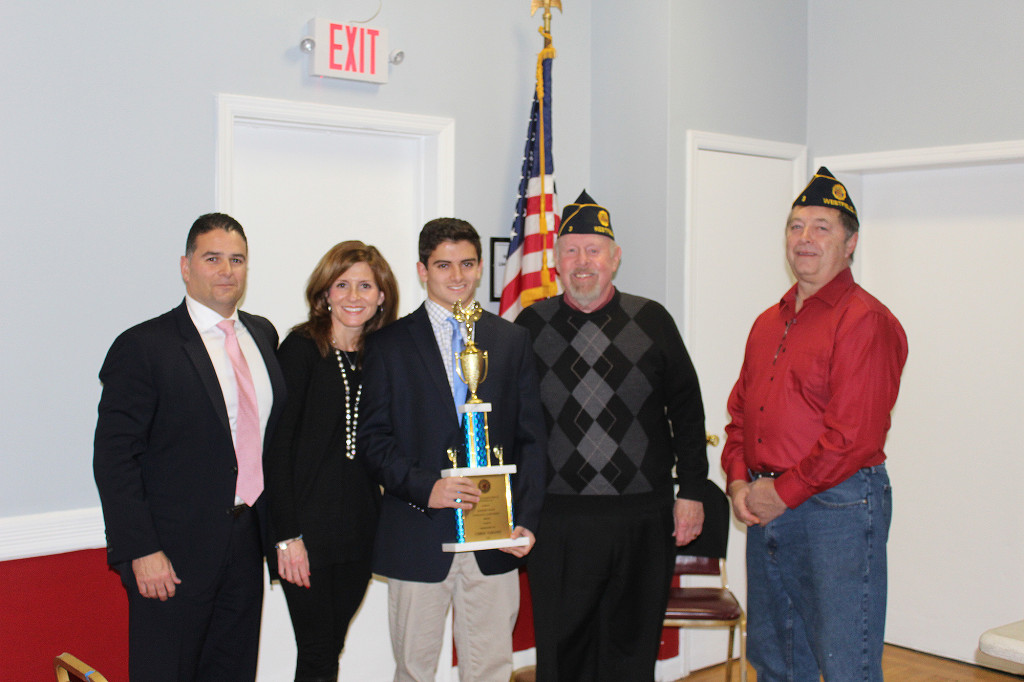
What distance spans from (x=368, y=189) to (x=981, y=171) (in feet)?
9.33

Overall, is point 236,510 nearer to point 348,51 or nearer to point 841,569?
point 841,569

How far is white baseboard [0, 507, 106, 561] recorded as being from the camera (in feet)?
9.74

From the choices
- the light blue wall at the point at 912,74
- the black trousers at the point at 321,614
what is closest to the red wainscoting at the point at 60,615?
the black trousers at the point at 321,614

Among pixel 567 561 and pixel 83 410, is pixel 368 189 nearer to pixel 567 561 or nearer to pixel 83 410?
pixel 83 410

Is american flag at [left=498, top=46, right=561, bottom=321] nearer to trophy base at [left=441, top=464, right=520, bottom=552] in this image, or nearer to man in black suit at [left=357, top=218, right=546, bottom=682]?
man in black suit at [left=357, top=218, right=546, bottom=682]

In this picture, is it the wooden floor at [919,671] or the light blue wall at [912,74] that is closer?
the light blue wall at [912,74]

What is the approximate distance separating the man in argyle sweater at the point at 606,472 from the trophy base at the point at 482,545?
32 centimetres

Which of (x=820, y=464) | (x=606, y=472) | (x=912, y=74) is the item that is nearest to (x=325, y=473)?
(x=606, y=472)

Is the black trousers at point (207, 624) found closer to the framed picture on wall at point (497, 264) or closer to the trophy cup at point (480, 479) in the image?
the trophy cup at point (480, 479)

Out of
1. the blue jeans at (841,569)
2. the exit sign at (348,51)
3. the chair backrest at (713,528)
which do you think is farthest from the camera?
the chair backrest at (713,528)

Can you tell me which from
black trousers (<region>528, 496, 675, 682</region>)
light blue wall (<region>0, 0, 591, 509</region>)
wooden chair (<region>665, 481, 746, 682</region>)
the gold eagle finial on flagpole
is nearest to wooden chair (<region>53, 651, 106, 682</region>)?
light blue wall (<region>0, 0, 591, 509</region>)

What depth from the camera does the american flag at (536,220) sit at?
13.0 ft

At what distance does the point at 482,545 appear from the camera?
2.67m

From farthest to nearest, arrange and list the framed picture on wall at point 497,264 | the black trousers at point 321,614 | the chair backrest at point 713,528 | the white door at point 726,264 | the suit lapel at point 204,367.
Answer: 1. the white door at point 726,264
2. the framed picture on wall at point 497,264
3. the chair backrest at point 713,528
4. the black trousers at point 321,614
5. the suit lapel at point 204,367
